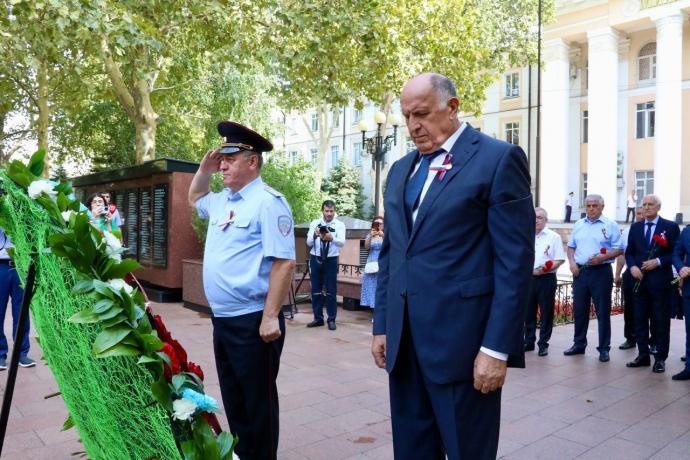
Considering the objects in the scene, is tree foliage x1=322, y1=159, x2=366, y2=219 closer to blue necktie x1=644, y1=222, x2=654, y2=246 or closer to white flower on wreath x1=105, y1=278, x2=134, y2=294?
blue necktie x1=644, y1=222, x2=654, y2=246

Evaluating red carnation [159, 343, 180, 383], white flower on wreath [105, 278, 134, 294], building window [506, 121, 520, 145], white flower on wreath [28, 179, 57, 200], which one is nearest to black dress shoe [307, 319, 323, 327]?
white flower on wreath [28, 179, 57, 200]

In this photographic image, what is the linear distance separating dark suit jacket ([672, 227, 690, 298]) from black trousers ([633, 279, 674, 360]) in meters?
0.45

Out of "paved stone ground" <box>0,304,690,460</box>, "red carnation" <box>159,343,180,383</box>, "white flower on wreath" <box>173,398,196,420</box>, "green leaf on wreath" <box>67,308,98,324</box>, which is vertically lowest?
"paved stone ground" <box>0,304,690,460</box>

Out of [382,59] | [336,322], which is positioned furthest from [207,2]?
[336,322]

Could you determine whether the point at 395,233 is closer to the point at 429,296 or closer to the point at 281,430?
the point at 429,296

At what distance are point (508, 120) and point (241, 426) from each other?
3697 centimetres

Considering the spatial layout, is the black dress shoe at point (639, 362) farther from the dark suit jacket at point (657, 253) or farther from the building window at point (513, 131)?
the building window at point (513, 131)

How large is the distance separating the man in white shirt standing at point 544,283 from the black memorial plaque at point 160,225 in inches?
268

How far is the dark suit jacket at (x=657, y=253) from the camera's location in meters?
6.56

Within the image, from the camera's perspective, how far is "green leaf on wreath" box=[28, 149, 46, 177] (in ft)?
8.25

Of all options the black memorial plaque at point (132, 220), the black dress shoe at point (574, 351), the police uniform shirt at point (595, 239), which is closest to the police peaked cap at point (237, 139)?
the police uniform shirt at point (595, 239)

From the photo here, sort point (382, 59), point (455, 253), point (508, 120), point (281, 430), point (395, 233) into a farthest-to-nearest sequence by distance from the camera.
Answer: point (508, 120) < point (382, 59) < point (281, 430) < point (395, 233) < point (455, 253)

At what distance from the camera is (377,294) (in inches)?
105

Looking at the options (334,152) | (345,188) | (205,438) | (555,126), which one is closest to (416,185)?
(205,438)
